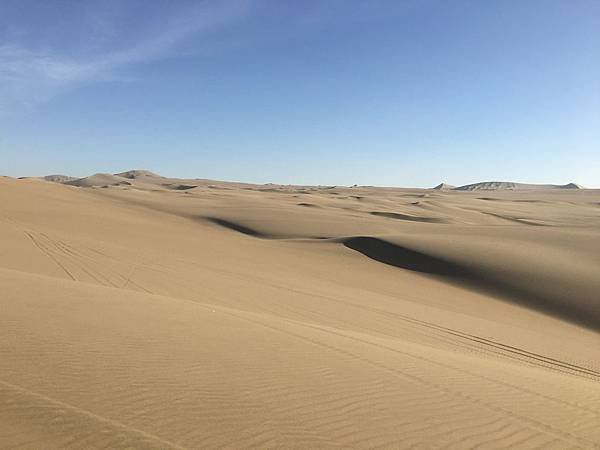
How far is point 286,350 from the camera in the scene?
5379mm

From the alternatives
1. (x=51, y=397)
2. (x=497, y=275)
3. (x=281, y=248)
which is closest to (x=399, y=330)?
(x=51, y=397)

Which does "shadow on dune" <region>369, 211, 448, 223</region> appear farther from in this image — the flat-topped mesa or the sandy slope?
the flat-topped mesa

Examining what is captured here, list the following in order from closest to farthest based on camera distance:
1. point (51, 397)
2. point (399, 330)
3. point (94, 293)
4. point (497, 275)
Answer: point (51, 397) → point (94, 293) → point (399, 330) → point (497, 275)

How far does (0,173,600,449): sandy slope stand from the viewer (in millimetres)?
3416

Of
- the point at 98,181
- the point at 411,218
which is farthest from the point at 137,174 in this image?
the point at 411,218

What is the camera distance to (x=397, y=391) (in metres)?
4.48

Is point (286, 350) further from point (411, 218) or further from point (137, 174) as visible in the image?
point (137, 174)

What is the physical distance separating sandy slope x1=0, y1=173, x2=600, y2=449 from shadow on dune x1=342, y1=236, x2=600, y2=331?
0.21ft

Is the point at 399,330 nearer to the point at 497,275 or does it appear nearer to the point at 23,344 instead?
the point at 23,344

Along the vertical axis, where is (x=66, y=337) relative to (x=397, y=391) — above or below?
above

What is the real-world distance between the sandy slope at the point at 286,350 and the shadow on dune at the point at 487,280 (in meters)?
0.06

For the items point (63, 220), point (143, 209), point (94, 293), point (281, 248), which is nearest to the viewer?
point (94, 293)

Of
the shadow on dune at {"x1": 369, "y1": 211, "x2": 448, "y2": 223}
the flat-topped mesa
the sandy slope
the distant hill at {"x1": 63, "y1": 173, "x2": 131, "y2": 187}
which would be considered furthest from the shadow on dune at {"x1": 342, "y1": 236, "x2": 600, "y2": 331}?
the flat-topped mesa

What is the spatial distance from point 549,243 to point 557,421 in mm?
16037
